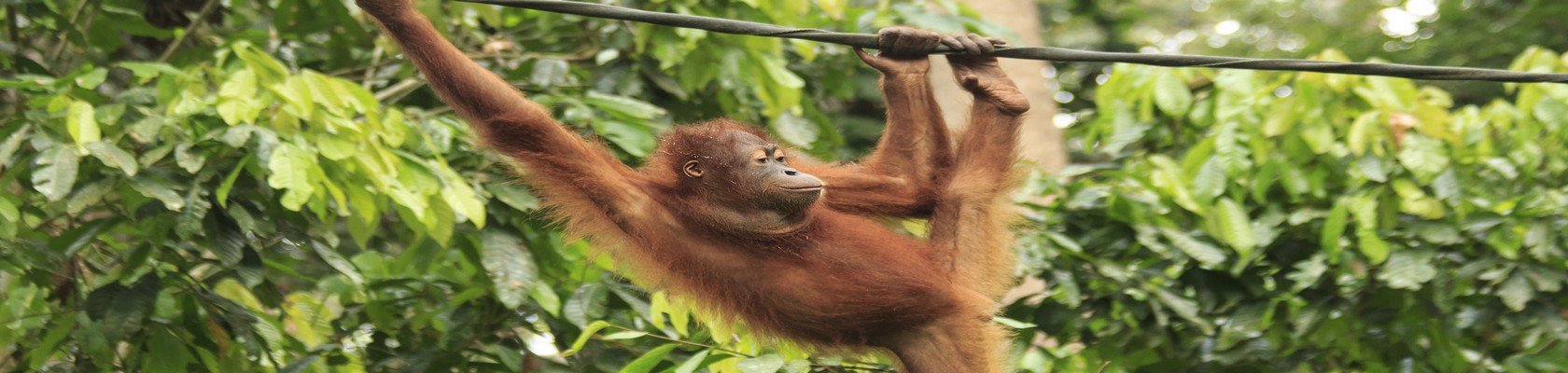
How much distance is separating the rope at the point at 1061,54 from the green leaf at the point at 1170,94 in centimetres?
164

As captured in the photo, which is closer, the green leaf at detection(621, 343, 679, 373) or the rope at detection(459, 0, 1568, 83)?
Result: the rope at detection(459, 0, 1568, 83)

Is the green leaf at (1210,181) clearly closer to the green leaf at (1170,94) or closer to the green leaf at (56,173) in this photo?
the green leaf at (1170,94)

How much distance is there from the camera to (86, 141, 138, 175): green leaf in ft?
12.4

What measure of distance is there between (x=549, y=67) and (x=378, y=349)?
1.22 metres

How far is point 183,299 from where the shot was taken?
174 inches

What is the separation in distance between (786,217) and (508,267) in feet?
3.51

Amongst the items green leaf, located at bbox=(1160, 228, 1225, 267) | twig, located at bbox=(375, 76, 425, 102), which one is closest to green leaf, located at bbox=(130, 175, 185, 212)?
twig, located at bbox=(375, 76, 425, 102)

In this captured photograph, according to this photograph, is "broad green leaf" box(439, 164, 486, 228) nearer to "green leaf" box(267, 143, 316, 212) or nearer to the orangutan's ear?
"green leaf" box(267, 143, 316, 212)

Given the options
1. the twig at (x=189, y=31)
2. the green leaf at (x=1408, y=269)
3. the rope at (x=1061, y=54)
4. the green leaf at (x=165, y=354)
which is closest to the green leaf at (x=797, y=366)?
the rope at (x=1061, y=54)

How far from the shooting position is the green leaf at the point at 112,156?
3770mm

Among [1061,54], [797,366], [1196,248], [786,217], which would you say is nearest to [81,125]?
[786,217]

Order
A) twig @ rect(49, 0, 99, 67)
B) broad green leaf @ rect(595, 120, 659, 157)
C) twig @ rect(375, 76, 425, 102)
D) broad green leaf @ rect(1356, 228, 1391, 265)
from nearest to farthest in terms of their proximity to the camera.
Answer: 1. broad green leaf @ rect(1356, 228, 1391, 265)
2. broad green leaf @ rect(595, 120, 659, 157)
3. twig @ rect(49, 0, 99, 67)
4. twig @ rect(375, 76, 425, 102)

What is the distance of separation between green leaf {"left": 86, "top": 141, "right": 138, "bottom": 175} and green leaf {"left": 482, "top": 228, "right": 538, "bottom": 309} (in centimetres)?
112

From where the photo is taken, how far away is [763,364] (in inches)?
153
